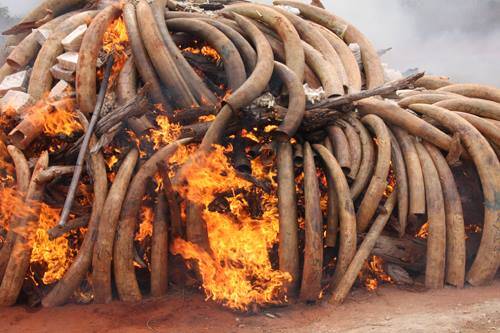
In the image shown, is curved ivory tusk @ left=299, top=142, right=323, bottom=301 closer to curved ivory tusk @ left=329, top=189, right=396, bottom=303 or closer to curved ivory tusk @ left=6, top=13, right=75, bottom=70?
curved ivory tusk @ left=329, top=189, right=396, bottom=303

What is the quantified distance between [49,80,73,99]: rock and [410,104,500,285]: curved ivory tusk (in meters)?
4.70

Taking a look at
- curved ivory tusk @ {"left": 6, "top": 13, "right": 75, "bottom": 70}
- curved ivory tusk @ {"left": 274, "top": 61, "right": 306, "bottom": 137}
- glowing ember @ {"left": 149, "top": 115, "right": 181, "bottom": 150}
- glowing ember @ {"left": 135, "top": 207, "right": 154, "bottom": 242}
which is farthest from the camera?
curved ivory tusk @ {"left": 6, "top": 13, "right": 75, "bottom": 70}

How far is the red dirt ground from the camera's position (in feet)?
12.8

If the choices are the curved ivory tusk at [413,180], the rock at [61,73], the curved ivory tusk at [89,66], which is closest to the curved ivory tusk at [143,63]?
the curved ivory tusk at [89,66]

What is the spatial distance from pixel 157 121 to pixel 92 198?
46.1 inches

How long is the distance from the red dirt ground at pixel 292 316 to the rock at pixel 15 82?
2947mm

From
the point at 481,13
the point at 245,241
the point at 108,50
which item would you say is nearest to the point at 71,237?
the point at 245,241

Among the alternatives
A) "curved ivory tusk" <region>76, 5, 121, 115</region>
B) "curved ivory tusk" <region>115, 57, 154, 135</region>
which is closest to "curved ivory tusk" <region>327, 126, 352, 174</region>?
"curved ivory tusk" <region>115, 57, 154, 135</region>

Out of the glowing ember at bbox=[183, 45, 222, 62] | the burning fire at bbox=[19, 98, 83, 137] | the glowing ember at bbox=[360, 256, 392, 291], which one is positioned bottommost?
the glowing ember at bbox=[360, 256, 392, 291]

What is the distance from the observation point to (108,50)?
5.87 m

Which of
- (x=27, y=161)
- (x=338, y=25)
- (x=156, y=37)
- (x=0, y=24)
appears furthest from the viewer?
(x=0, y=24)

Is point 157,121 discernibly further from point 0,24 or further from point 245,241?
point 0,24

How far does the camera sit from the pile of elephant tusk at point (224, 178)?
15.3 feet

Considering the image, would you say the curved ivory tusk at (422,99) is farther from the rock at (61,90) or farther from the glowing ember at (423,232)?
the rock at (61,90)
